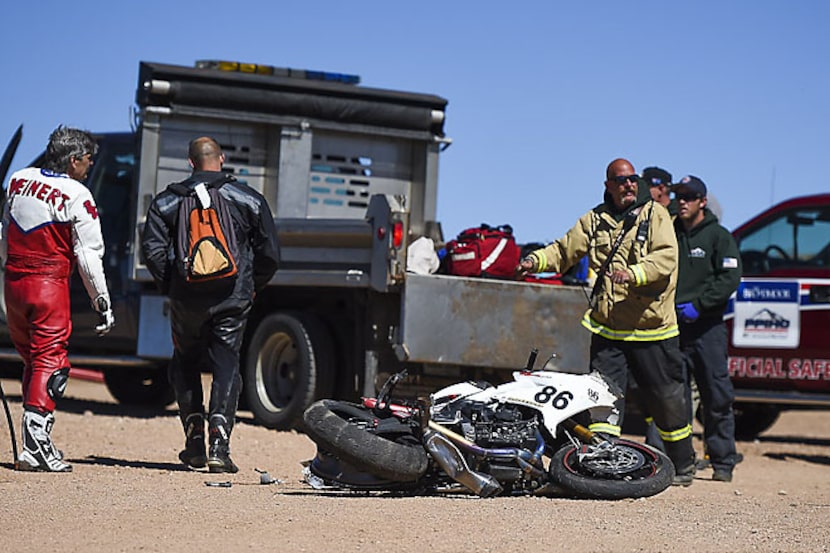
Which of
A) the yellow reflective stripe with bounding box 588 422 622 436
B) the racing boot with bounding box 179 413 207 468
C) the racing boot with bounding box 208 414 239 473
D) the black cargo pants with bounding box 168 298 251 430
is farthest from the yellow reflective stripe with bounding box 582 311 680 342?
the racing boot with bounding box 179 413 207 468

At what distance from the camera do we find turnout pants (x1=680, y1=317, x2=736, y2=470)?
9328 mm

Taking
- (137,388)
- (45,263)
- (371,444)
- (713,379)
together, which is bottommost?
(137,388)

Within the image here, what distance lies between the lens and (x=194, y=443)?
799cm

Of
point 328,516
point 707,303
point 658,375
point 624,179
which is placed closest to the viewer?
point 328,516

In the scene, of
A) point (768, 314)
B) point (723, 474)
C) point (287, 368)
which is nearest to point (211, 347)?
point (287, 368)

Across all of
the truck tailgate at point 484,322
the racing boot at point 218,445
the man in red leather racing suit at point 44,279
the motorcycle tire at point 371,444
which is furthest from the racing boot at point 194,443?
the truck tailgate at point 484,322

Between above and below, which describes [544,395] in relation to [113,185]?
below

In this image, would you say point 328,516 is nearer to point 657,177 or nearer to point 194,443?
point 194,443

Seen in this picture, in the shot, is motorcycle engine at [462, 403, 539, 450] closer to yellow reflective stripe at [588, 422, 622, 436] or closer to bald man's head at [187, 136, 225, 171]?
yellow reflective stripe at [588, 422, 622, 436]

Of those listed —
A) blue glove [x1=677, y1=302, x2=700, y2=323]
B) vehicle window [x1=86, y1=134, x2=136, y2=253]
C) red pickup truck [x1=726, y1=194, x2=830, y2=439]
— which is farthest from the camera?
vehicle window [x1=86, y1=134, x2=136, y2=253]

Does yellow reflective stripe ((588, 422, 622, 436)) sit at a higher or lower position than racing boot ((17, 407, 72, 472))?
higher

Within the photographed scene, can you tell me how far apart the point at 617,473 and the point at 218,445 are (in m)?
2.22

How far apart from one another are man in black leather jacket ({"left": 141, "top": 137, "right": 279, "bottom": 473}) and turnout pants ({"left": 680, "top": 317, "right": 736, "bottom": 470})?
2993 mm

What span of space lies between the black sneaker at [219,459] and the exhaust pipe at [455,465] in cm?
160
